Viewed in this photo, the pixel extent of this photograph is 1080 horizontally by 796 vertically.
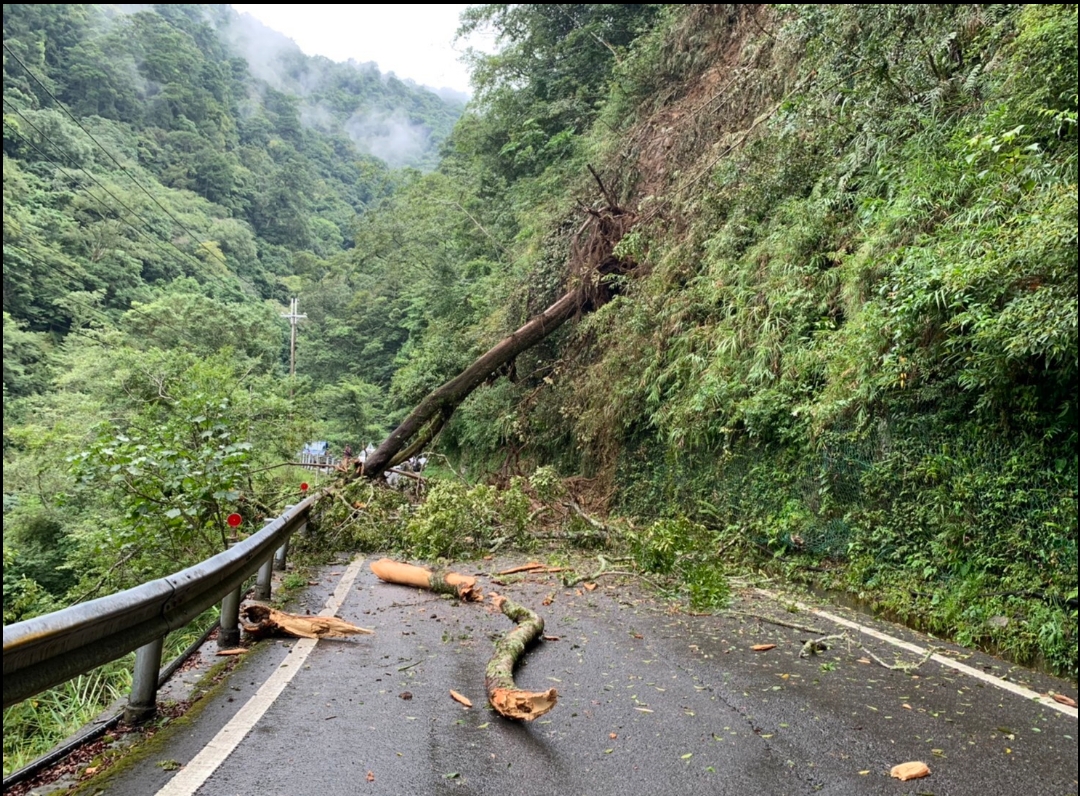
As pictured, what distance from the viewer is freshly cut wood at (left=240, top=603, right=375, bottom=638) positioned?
4.82 metres

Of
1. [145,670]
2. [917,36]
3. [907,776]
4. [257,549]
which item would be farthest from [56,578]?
[917,36]

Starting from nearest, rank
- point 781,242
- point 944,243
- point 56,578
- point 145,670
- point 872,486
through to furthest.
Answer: point 145,670 → point 944,243 → point 872,486 → point 781,242 → point 56,578

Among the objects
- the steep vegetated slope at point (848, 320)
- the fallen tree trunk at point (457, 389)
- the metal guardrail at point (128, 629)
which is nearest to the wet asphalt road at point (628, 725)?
the metal guardrail at point (128, 629)

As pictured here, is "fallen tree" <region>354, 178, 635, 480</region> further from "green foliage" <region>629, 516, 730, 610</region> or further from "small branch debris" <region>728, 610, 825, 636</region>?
"small branch debris" <region>728, 610, 825, 636</region>

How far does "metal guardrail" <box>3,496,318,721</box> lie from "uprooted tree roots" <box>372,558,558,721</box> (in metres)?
1.70

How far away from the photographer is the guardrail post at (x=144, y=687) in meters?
3.16

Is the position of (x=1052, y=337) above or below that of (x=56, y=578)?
above

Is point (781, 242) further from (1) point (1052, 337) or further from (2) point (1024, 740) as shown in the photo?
(2) point (1024, 740)

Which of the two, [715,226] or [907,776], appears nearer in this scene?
[907,776]

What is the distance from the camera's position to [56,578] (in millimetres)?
15578

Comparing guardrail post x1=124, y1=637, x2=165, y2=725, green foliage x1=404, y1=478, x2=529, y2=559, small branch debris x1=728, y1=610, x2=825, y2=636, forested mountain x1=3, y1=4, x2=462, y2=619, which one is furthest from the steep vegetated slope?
forested mountain x1=3, y1=4, x2=462, y2=619

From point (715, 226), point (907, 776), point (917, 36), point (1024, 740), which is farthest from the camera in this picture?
point (715, 226)

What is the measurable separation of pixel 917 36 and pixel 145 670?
1148cm

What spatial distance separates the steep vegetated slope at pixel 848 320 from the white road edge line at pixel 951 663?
588mm
